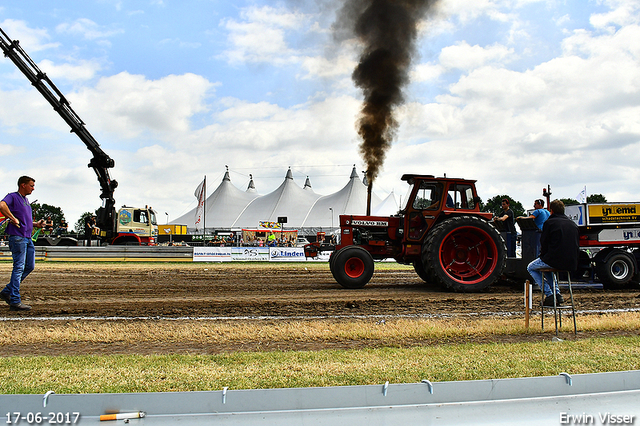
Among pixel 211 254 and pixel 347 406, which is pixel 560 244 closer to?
pixel 347 406

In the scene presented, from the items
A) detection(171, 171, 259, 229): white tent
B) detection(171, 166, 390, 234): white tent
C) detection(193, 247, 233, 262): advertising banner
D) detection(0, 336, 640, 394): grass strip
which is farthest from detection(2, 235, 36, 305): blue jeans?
detection(171, 171, 259, 229): white tent

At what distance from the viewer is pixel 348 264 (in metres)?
9.43

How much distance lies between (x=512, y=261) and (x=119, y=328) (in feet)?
24.8

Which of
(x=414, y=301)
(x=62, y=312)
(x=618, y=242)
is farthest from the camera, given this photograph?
(x=618, y=242)

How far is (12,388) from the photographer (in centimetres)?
302

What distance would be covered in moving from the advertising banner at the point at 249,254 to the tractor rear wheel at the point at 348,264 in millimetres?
11193

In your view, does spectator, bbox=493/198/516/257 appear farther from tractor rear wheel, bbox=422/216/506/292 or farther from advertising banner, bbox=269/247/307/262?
advertising banner, bbox=269/247/307/262

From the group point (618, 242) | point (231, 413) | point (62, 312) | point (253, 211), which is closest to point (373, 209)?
point (253, 211)

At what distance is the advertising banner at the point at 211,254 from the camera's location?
19.5 meters

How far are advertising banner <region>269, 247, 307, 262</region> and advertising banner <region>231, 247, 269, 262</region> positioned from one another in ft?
0.89

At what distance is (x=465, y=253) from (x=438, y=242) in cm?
89

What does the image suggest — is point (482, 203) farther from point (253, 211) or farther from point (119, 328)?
point (253, 211)

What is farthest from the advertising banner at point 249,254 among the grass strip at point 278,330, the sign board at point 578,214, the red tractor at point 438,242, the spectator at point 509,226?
the grass strip at point 278,330

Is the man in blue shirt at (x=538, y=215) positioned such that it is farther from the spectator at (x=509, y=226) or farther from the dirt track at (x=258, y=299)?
the dirt track at (x=258, y=299)
